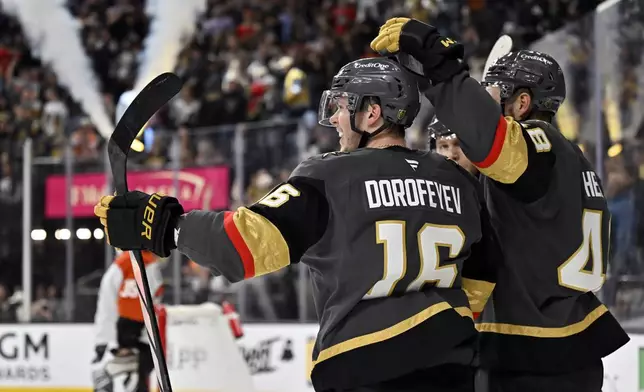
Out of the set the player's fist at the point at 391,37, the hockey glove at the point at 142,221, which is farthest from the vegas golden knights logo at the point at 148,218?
the player's fist at the point at 391,37

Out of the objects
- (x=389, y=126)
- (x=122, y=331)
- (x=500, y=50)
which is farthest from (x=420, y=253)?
(x=122, y=331)

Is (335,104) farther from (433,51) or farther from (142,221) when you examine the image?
(142,221)

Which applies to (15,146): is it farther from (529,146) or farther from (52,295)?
(529,146)

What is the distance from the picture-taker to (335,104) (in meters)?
2.30

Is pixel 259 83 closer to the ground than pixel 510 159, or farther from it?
farther from it

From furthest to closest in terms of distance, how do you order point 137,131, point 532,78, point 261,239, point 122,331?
point 122,331, point 532,78, point 137,131, point 261,239

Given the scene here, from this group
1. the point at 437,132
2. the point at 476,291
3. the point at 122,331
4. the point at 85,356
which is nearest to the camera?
the point at 476,291

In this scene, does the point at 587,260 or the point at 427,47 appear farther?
the point at 587,260

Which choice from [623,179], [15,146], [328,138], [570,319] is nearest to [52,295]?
[15,146]

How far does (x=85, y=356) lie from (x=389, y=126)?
18.0ft

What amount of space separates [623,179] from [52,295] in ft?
13.7

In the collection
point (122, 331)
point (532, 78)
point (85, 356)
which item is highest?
point (532, 78)

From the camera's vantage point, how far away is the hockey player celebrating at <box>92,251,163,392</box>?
5.91m

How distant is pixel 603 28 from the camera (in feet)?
15.5
